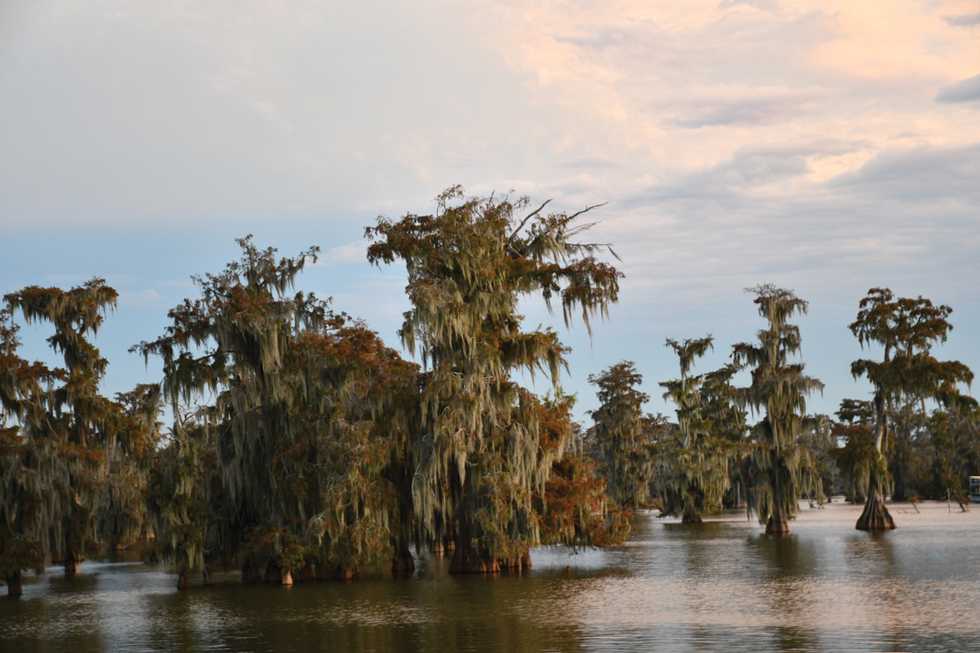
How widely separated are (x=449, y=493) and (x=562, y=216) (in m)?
9.83

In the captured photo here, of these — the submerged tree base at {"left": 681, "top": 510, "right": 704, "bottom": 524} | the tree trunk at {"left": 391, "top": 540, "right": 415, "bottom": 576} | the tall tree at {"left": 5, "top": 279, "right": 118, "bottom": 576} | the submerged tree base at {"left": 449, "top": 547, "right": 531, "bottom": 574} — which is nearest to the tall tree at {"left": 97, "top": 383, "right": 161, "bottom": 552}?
the tall tree at {"left": 5, "top": 279, "right": 118, "bottom": 576}

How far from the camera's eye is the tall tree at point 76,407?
45.2 m

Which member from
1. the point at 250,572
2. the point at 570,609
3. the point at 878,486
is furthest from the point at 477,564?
the point at 878,486

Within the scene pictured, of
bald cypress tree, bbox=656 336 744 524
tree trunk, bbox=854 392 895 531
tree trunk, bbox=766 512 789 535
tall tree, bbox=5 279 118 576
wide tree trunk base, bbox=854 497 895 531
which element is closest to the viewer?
tall tree, bbox=5 279 118 576

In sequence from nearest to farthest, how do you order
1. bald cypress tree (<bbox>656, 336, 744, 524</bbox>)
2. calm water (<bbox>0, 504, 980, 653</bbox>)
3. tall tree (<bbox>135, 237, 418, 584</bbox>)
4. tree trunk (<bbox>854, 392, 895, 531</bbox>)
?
calm water (<bbox>0, 504, 980, 653</bbox>) → tall tree (<bbox>135, 237, 418, 584</bbox>) → tree trunk (<bbox>854, 392, 895, 531</bbox>) → bald cypress tree (<bbox>656, 336, 744, 524</bbox>)

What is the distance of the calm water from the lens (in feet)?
77.0

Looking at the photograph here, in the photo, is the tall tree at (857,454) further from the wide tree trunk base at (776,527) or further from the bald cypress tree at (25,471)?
the bald cypress tree at (25,471)

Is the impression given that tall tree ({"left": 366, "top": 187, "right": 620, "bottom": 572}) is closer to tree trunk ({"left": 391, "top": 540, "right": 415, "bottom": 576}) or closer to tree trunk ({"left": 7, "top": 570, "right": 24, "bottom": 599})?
tree trunk ({"left": 391, "top": 540, "right": 415, "bottom": 576})

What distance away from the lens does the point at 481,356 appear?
38.7 metres

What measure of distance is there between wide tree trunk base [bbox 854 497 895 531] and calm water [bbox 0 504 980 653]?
14334 mm

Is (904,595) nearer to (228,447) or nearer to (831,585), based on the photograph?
(831,585)

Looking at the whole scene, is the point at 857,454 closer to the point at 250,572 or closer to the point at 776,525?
the point at 776,525

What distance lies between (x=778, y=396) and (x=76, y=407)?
31803 mm

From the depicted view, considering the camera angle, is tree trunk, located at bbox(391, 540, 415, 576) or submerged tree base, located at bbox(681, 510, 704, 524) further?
submerged tree base, located at bbox(681, 510, 704, 524)
